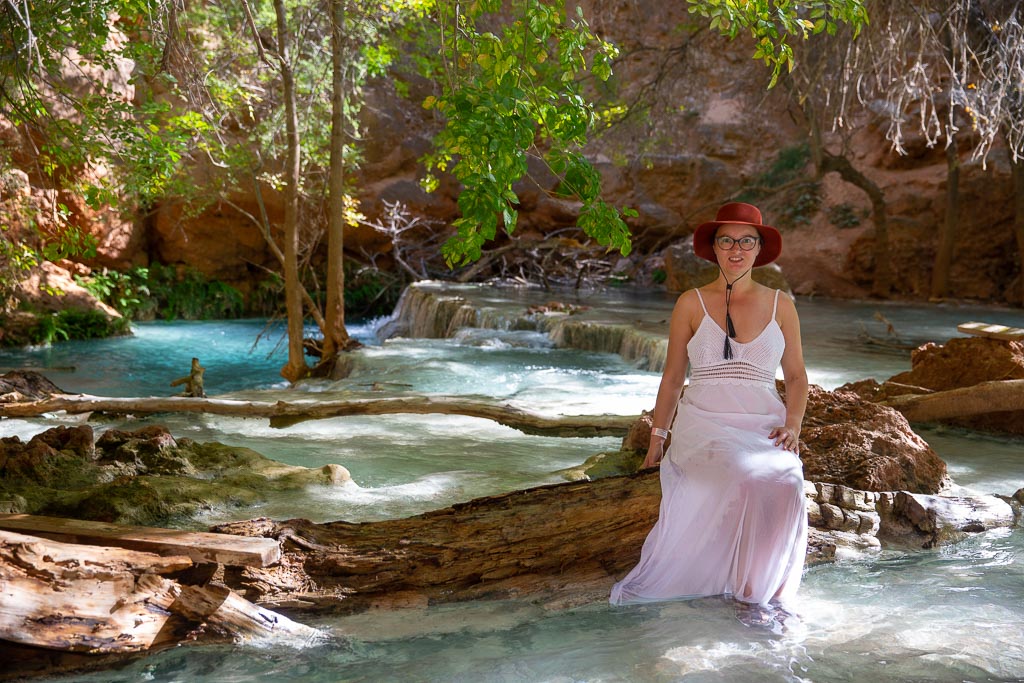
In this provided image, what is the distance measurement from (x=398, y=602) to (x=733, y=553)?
1236 millimetres

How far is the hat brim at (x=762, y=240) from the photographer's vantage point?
350 centimetres

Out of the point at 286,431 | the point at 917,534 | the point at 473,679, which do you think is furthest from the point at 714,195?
the point at 473,679

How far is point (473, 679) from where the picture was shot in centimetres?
282

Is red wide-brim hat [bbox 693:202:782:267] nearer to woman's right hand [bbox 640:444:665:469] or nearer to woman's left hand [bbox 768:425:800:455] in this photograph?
woman's left hand [bbox 768:425:800:455]

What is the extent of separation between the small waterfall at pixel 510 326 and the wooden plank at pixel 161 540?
7.44 m

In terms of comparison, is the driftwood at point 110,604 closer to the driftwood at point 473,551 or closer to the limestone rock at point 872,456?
A: the driftwood at point 473,551

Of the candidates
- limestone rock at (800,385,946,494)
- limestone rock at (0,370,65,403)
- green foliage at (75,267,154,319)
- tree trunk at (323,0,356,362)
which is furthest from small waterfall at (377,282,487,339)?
limestone rock at (800,385,946,494)

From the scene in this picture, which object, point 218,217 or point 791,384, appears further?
point 218,217

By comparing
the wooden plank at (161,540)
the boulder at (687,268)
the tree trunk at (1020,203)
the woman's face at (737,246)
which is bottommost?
the wooden plank at (161,540)

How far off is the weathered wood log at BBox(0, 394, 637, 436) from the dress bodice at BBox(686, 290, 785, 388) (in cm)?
237

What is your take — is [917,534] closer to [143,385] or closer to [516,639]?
[516,639]

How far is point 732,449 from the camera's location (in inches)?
131

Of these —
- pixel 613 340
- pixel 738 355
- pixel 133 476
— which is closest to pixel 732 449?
pixel 738 355

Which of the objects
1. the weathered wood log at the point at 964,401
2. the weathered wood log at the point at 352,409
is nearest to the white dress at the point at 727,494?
the weathered wood log at the point at 352,409
